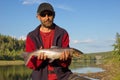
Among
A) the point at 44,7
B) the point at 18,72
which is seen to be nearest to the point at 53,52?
the point at 44,7

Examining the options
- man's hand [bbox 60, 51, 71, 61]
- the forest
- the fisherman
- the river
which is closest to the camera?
man's hand [bbox 60, 51, 71, 61]

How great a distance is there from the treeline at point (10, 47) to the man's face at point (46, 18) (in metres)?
140

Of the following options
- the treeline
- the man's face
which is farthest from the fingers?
the treeline

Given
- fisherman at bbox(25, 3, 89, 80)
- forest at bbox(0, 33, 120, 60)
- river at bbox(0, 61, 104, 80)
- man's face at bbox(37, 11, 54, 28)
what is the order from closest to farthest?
fisherman at bbox(25, 3, 89, 80), man's face at bbox(37, 11, 54, 28), river at bbox(0, 61, 104, 80), forest at bbox(0, 33, 120, 60)

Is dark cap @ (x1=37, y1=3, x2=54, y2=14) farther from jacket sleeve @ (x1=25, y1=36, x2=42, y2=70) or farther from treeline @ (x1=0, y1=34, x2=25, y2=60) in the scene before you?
treeline @ (x1=0, y1=34, x2=25, y2=60)

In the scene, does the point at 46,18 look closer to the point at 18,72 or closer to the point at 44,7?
the point at 44,7

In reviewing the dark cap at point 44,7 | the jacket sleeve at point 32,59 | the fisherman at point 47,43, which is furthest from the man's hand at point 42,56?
the dark cap at point 44,7

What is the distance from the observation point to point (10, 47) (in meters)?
168

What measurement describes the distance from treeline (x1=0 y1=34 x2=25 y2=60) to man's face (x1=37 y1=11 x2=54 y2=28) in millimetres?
140146

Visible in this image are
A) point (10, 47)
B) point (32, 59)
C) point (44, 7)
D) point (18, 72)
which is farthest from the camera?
point (10, 47)

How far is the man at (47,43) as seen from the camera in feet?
21.1

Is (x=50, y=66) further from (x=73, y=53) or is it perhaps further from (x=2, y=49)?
(x=2, y=49)

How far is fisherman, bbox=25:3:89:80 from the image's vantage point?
6426mm

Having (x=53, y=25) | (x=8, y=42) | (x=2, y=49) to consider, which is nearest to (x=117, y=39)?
(x=53, y=25)
